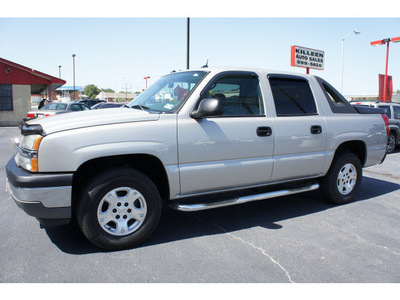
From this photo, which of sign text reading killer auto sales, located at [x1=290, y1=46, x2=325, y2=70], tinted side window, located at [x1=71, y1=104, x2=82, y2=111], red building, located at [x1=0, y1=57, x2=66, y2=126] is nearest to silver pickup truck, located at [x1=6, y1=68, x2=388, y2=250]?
sign text reading killer auto sales, located at [x1=290, y1=46, x2=325, y2=70]

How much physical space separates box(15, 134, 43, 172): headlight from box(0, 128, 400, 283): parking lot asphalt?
877mm

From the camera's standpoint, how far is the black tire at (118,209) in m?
3.07

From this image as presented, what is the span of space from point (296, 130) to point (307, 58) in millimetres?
11399

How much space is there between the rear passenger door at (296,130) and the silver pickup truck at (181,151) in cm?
1

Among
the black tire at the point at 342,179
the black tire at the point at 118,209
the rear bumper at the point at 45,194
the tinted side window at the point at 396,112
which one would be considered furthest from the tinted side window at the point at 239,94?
the tinted side window at the point at 396,112

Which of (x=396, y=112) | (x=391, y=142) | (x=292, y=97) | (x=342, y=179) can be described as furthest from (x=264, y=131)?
(x=396, y=112)

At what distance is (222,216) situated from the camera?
14.2ft

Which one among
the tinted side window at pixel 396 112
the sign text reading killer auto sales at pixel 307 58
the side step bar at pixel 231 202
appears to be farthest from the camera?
the sign text reading killer auto sales at pixel 307 58

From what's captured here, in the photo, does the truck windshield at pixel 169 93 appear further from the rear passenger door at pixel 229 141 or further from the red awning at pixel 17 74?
the red awning at pixel 17 74

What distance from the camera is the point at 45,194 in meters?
2.90

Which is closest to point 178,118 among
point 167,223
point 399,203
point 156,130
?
point 156,130

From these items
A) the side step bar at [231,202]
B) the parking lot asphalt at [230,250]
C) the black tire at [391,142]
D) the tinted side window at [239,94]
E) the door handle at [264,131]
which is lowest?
the parking lot asphalt at [230,250]

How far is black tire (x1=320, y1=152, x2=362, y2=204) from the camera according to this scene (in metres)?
4.74

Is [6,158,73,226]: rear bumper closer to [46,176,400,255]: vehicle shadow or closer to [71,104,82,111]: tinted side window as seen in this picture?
[46,176,400,255]: vehicle shadow
